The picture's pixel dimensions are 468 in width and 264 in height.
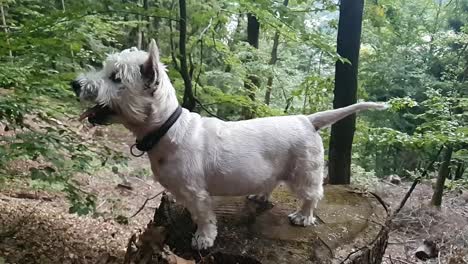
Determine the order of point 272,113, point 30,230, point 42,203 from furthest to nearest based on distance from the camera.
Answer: point 272,113
point 42,203
point 30,230

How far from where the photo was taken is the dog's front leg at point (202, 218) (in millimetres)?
2867

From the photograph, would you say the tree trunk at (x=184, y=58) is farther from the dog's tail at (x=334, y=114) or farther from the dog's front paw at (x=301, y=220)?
the dog's front paw at (x=301, y=220)

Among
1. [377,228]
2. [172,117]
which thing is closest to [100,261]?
[172,117]

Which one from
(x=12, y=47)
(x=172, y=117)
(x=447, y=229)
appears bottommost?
(x=447, y=229)

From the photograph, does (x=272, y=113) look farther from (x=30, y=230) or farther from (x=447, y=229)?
(x=447, y=229)

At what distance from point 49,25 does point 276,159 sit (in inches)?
78.3

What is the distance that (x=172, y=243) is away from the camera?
3252 millimetres

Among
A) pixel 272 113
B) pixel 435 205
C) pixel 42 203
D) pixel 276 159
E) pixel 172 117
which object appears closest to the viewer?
pixel 172 117

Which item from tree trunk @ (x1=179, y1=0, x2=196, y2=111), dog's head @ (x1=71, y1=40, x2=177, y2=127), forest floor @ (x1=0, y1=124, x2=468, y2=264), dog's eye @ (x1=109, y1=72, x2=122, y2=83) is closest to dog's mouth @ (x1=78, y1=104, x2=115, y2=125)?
dog's head @ (x1=71, y1=40, x2=177, y2=127)

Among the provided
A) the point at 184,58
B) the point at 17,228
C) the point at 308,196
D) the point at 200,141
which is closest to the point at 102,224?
the point at 17,228

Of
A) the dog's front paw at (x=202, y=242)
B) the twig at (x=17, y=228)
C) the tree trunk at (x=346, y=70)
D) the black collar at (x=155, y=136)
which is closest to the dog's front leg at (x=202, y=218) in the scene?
the dog's front paw at (x=202, y=242)

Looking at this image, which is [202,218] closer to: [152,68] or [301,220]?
[301,220]

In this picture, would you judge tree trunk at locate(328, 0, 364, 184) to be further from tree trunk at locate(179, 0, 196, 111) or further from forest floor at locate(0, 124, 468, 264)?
tree trunk at locate(179, 0, 196, 111)

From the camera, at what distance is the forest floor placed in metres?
3.60
